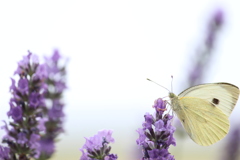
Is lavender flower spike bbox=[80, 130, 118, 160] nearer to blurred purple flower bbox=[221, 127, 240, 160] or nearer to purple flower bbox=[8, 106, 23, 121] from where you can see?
purple flower bbox=[8, 106, 23, 121]

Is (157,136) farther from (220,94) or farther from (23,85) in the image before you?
(220,94)

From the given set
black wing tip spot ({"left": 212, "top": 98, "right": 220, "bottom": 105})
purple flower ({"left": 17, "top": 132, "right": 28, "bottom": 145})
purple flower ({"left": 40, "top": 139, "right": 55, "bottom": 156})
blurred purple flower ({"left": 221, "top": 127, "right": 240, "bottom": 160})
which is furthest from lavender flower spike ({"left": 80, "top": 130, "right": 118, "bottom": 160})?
blurred purple flower ({"left": 221, "top": 127, "right": 240, "bottom": 160})

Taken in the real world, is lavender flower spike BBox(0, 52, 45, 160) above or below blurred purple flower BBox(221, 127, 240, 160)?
below

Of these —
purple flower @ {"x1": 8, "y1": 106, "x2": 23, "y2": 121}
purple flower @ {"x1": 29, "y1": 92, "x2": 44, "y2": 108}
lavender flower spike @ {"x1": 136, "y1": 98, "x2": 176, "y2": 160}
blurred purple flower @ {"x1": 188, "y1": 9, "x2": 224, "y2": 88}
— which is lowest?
lavender flower spike @ {"x1": 136, "y1": 98, "x2": 176, "y2": 160}

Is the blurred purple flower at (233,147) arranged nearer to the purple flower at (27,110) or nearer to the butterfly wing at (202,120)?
the butterfly wing at (202,120)

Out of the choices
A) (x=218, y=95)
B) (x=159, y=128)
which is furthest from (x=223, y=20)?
(x=159, y=128)

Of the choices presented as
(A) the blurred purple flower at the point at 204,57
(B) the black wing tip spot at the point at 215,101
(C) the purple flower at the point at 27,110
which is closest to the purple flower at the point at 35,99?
(C) the purple flower at the point at 27,110

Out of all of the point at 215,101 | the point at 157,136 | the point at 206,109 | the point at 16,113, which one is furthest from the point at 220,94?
the point at 16,113
